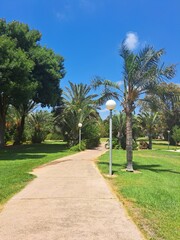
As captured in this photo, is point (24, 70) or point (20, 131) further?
point (20, 131)

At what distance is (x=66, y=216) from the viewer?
5.19 m

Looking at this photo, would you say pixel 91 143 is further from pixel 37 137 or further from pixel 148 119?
pixel 148 119

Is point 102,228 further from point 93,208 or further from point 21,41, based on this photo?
point 21,41

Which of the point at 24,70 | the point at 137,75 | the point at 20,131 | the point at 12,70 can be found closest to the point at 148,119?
the point at 20,131

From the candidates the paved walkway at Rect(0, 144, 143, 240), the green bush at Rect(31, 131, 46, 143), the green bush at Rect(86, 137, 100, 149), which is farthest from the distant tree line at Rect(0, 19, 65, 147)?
the paved walkway at Rect(0, 144, 143, 240)

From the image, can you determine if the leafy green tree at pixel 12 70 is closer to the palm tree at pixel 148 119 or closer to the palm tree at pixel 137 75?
the palm tree at pixel 137 75

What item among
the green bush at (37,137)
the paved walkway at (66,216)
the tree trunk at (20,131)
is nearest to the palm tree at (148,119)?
the green bush at (37,137)

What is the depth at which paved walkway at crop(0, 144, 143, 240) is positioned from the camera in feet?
14.1

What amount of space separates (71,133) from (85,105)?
3.21 metres

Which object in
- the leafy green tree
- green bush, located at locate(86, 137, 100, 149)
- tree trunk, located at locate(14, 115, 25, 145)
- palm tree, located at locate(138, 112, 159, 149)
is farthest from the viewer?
palm tree, located at locate(138, 112, 159, 149)

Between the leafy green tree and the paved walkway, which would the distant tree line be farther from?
the paved walkway

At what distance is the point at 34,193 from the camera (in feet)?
24.0

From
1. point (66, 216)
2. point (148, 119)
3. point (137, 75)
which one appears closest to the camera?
point (66, 216)

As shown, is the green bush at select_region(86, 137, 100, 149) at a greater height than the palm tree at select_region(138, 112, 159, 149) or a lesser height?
lesser
